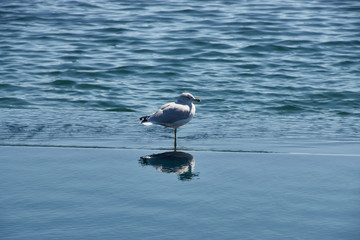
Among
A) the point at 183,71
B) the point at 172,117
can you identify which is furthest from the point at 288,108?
the point at 183,71

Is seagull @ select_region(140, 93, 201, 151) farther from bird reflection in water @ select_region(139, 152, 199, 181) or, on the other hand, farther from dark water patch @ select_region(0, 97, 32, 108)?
dark water patch @ select_region(0, 97, 32, 108)

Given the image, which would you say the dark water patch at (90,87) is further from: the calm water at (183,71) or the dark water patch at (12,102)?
the dark water patch at (12,102)

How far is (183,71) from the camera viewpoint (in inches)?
543

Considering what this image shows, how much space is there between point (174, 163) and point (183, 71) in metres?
7.58

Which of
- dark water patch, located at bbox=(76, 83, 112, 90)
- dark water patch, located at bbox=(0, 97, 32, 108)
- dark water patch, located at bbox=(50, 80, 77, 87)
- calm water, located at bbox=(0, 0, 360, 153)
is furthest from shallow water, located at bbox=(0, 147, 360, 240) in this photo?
dark water patch, located at bbox=(50, 80, 77, 87)

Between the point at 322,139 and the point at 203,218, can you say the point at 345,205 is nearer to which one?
the point at 203,218

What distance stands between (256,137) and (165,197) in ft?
10.8

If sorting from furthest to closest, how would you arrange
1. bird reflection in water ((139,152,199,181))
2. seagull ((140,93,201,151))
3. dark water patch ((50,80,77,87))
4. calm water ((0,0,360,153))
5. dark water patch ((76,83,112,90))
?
1. dark water patch ((50,80,77,87))
2. dark water patch ((76,83,112,90))
3. calm water ((0,0,360,153))
4. seagull ((140,93,201,151))
5. bird reflection in water ((139,152,199,181))

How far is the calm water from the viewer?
8.55 meters

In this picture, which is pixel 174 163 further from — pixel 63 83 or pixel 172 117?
pixel 63 83

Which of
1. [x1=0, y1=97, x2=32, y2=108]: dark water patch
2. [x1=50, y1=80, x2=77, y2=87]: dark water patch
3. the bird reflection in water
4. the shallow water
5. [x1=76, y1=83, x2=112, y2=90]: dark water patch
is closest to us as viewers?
the shallow water

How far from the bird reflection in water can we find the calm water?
0.79 metres

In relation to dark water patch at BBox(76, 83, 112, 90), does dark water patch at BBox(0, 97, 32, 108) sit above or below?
below

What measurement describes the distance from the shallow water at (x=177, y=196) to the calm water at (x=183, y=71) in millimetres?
1127
